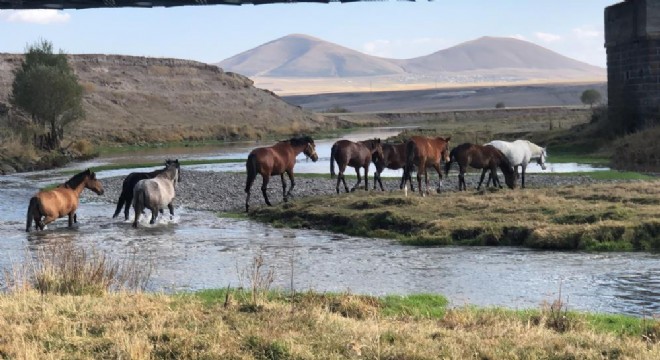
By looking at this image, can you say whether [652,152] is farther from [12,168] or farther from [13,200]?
[12,168]

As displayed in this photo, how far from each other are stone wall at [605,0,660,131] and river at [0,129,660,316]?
27.0 meters

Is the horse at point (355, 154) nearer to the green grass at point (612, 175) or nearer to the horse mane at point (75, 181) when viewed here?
the green grass at point (612, 175)

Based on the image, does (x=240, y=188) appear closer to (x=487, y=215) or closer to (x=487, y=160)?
(x=487, y=160)

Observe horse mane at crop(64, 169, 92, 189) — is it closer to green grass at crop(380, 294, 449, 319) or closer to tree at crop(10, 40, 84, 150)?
green grass at crop(380, 294, 449, 319)

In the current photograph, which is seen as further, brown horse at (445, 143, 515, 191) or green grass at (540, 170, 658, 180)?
green grass at (540, 170, 658, 180)

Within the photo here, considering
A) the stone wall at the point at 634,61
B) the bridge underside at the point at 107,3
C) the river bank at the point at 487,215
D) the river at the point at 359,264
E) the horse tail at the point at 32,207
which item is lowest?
the river at the point at 359,264

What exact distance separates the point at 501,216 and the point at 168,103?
298ft

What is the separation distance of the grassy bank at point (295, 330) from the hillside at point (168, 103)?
68874 mm

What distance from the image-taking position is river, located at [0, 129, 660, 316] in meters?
14.0

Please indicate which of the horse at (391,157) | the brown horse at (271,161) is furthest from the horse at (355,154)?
the brown horse at (271,161)

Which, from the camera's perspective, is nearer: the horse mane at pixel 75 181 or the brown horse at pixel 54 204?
the brown horse at pixel 54 204

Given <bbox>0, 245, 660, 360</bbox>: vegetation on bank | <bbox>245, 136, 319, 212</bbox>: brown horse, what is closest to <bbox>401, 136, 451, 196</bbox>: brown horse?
<bbox>245, 136, 319, 212</bbox>: brown horse

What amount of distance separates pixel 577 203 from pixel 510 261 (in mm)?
6073

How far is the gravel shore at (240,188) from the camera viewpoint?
2842 centimetres
